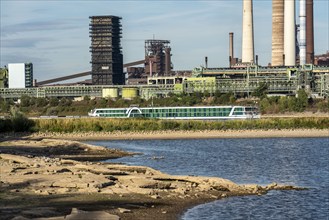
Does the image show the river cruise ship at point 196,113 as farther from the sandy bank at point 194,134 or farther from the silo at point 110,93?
the silo at point 110,93

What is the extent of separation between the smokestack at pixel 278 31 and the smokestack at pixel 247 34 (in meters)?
5.67

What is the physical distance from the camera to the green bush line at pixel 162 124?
9288 cm

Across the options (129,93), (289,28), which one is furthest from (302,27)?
(129,93)

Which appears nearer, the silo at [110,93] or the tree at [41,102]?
the tree at [41,102]

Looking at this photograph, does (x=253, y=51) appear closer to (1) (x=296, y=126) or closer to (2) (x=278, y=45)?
(2) (x=278, y=45)

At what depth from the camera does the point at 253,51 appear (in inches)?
7485

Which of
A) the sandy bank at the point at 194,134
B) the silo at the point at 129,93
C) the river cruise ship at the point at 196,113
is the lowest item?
the sandy bank at the point at 194,134

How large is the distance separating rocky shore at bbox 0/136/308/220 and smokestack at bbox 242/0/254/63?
146772 millimetres

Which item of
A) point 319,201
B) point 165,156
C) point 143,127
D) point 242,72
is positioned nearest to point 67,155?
point 165,156

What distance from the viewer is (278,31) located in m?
185

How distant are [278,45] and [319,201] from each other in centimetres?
16016

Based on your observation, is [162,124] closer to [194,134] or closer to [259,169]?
[194,134]

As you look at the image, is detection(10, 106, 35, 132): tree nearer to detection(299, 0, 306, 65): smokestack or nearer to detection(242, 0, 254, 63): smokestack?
detection(299, 0, 306, 65): smokestack

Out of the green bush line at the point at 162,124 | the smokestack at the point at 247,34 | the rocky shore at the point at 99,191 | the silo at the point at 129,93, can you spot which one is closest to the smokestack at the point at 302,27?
the smokestack at the point at 247,34
